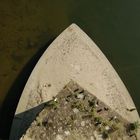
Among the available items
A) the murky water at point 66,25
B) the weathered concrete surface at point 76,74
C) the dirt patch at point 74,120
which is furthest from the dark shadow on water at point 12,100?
the dirt patch at point 74,120

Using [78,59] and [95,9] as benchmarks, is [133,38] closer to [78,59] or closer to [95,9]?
[95,9]

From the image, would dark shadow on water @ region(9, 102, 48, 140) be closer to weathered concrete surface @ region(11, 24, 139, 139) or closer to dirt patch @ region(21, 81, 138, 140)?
weathered concrete surface @ region(11, 24, 139, 139)

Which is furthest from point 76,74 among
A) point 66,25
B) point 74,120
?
point 74,120

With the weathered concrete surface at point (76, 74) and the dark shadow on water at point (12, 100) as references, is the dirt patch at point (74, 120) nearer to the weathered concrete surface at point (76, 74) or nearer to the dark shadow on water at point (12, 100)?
the weathered concrete surface at point (76, 74)

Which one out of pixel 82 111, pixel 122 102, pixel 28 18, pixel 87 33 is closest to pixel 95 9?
pixel 87 33

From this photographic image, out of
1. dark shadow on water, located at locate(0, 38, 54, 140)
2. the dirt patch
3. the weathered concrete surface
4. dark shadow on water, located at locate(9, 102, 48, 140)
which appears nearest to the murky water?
dark shadow on water, located at locate(0, 38, 54, 140)
